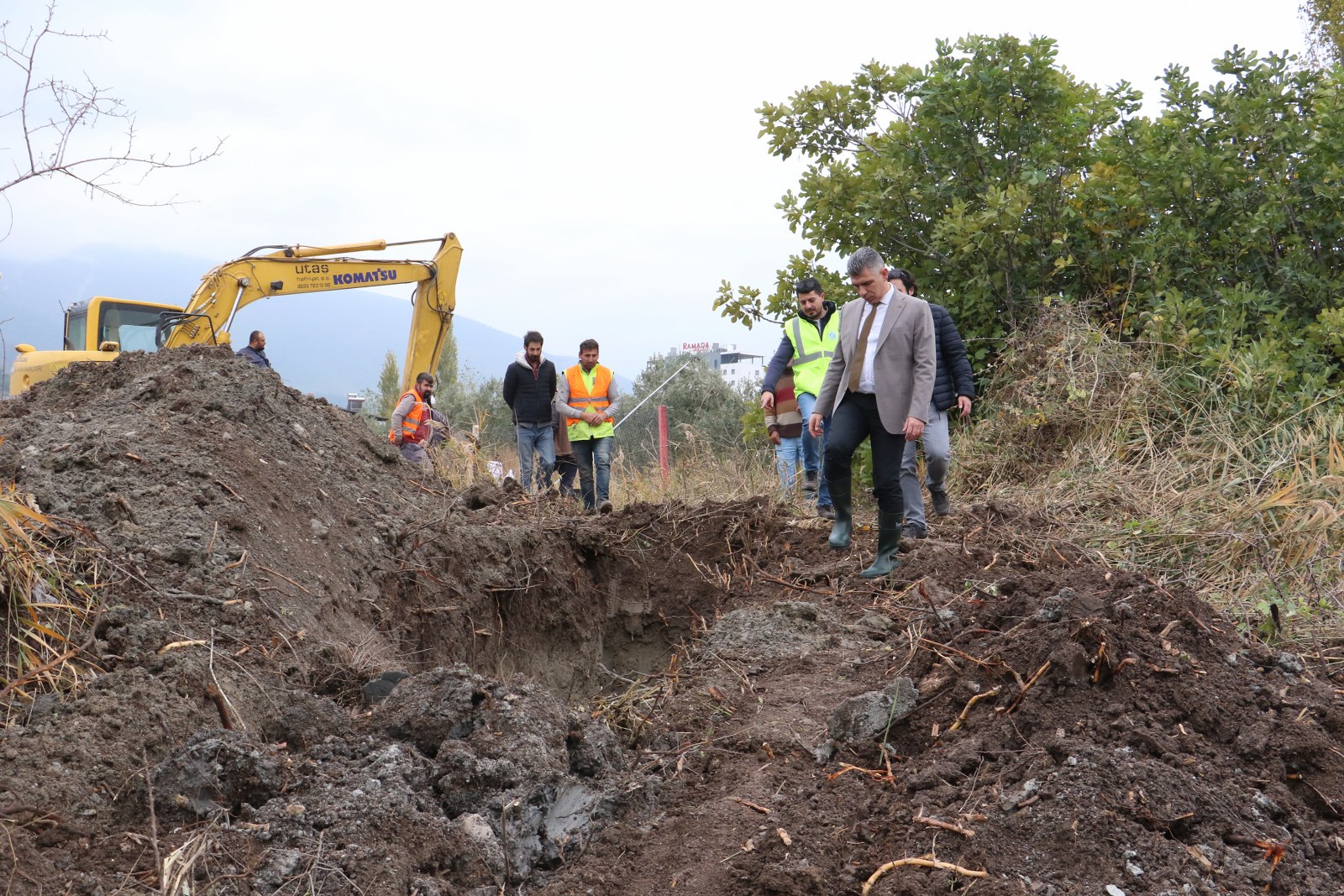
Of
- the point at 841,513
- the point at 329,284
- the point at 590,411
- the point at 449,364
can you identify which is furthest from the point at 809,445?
the point at 449,364

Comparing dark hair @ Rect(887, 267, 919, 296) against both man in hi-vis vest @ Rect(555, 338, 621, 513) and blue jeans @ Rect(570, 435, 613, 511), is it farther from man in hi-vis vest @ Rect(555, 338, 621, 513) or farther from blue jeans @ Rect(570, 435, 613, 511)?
blue jeans @ Rect(570, 435, 613, 511)

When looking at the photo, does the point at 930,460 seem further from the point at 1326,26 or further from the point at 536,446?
the point at 1326,26

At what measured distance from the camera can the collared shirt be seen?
223 inches

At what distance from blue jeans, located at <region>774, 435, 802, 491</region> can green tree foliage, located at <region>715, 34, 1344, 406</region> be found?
2.15 meters

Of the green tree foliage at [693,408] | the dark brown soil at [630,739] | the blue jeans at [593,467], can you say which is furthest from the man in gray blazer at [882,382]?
the green tree foliage at [693,408]

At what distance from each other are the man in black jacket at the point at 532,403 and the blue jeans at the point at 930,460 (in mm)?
3853

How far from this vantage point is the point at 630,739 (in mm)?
4285

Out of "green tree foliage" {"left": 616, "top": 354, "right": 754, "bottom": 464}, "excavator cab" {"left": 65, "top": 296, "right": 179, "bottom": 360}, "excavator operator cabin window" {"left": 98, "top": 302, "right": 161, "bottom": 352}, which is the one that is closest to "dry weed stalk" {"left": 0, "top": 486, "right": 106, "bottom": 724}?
"excavator cab" {"left": 65, "top": 296, "right": 179, "bottom": 360}

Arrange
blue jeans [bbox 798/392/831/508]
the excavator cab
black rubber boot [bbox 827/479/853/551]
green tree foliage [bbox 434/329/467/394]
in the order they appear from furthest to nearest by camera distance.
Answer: green tree foliage [bbox 434/329/467/394]
the excavator cab
blue jeans [bbox 798/392/831/508]
black rubber boot [bbox 827/479/853/551]

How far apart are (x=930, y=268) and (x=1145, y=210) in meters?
1.95

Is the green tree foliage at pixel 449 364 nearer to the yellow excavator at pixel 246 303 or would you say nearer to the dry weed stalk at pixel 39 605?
the yellow excavator at pixel 246 303

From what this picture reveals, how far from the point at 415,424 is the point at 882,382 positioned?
6.49 metres

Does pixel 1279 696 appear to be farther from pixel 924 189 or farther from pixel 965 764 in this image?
pixel 924 189

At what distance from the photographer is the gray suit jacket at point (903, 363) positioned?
5578 mm
